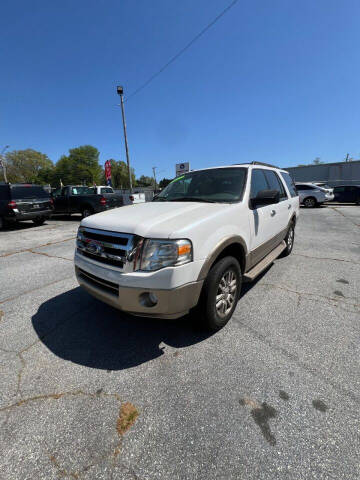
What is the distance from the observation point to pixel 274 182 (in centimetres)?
405

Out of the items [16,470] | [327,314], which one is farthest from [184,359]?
[327,314]

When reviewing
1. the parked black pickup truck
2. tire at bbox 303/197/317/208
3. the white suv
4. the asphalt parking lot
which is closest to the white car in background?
tire at bbox 303/197/317/208

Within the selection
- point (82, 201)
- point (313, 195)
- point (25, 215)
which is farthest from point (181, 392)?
point (313, 195)

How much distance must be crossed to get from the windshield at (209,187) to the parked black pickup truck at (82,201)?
7.83 m

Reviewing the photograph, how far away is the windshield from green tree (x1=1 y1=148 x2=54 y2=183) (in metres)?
73.7

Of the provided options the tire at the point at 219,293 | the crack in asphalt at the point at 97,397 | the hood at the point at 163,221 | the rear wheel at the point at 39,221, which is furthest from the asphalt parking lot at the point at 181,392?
the rear wheel at the point at 39,221

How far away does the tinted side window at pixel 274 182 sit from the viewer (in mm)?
3795

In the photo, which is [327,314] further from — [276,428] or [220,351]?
[276,428]

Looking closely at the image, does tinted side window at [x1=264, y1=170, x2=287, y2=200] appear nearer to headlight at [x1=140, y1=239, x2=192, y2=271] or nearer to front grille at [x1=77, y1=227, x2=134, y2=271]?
headlight at [x1=140, y1=239, x2=192, y2=271]

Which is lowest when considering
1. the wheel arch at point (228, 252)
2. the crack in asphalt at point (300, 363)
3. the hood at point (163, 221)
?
the crack in asphalt at point (300, 363)

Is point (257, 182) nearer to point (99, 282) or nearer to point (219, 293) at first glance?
point (219, 293)

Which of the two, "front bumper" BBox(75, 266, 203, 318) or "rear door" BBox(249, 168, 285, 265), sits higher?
"rear door" BBox(249, 168, 285, 265)

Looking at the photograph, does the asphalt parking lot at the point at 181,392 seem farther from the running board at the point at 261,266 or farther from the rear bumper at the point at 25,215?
the rear bumper at the point at 25,215

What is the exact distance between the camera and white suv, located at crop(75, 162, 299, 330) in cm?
191
